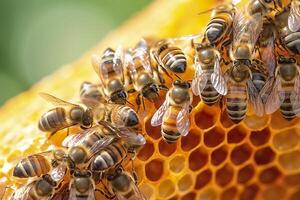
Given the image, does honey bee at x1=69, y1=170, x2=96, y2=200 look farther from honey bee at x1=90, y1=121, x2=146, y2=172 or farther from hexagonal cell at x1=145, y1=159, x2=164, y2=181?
hexagonal cell at x1=145, y1=159, x2=164, y2=181

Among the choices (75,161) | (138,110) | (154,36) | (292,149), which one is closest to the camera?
(75,161)

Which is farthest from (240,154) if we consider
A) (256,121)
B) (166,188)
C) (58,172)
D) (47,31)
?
(47,31)

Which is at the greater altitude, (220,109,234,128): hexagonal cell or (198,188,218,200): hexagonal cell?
(220,109,234,128): hexagonal cell

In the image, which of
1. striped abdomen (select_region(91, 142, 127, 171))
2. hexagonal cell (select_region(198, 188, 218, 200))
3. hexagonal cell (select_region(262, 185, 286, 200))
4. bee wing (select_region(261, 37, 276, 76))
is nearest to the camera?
striped abdomen (select_region(91, 142, 127, 171))

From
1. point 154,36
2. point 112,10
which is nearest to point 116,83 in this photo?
point 154,36

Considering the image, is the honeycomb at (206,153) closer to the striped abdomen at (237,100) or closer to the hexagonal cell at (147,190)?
the hexagonal cell at (147,190)

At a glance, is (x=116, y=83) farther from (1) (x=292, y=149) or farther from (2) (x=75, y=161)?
(1) (x=292, y=149)

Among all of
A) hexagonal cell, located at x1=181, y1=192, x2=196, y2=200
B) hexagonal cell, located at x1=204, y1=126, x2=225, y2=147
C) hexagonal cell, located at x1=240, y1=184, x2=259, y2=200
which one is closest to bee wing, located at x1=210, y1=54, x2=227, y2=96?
hexagonal cell, located at x1=204, y1=126, x2=225, y2=147
